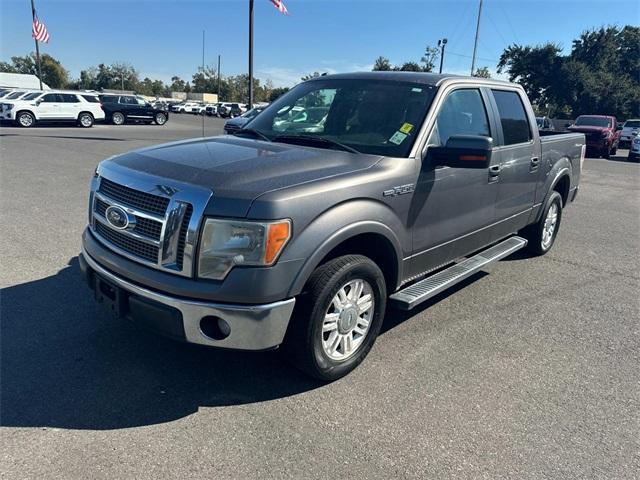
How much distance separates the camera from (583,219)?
869 centimetres

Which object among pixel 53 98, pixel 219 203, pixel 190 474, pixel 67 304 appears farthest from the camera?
pixel 53 98

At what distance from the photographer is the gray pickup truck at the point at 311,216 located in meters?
2.63

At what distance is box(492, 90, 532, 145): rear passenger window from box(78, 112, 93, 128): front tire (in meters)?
25.0

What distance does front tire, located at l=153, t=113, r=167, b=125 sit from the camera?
31.6m

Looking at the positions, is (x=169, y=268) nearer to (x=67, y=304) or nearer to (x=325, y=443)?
(x=325, y=443)

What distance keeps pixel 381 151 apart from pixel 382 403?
1.69 meters

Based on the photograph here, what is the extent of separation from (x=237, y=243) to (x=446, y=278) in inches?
77.9

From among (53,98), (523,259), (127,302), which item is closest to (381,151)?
(127,302)

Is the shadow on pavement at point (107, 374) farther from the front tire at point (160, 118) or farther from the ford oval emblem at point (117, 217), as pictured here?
the front tire at point (160, 118)

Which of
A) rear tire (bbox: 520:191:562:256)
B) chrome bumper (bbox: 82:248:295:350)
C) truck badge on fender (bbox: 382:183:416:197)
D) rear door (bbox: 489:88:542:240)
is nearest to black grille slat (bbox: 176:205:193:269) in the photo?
chrome bumper (bbox: 82:248:295:350)

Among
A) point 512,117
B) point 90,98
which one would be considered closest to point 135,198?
point 512,117

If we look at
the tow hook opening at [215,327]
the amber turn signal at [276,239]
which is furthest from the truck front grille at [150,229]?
the amber turn signal at [276,239]

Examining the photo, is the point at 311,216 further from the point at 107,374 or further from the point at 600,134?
the point at 600,134

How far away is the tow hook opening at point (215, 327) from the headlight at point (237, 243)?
0.25m
